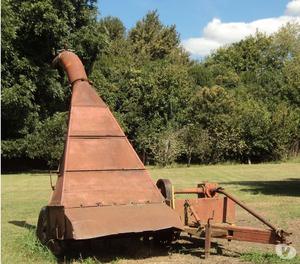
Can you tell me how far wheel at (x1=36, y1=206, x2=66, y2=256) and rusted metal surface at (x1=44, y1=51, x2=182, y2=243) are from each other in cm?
30

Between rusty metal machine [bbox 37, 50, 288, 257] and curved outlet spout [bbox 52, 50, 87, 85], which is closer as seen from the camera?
rusty metal machine [bbox 37, 50, 288, 257]

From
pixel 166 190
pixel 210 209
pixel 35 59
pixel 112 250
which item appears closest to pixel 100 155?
pixel 166 190

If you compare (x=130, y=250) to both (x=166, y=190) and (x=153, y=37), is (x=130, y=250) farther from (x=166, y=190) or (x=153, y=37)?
(x=153, y=37)

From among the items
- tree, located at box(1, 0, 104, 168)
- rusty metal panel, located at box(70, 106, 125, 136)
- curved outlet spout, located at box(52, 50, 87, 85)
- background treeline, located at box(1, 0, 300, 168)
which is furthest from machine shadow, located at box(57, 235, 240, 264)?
tree, located at box(1, 0, 104, 168)

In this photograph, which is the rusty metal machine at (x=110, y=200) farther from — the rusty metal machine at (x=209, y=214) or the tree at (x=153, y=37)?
the tree at (x=153, y=37)

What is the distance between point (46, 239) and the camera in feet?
25.8

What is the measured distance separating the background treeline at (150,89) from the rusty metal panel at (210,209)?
423 inches

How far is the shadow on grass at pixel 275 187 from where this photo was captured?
1658cm

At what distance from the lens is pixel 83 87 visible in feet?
29.7

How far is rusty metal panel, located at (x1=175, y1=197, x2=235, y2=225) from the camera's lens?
8234 mm

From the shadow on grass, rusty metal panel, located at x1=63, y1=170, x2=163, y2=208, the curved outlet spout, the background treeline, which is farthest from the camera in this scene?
the background treeline

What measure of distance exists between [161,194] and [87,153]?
1.23 meters

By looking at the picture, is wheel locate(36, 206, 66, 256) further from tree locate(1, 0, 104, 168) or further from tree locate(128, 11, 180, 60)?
tree locate(128, 11, 180, 60)

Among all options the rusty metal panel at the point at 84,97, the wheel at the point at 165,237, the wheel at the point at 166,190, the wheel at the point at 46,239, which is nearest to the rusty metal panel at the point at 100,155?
the wheel at the point at 166,190
